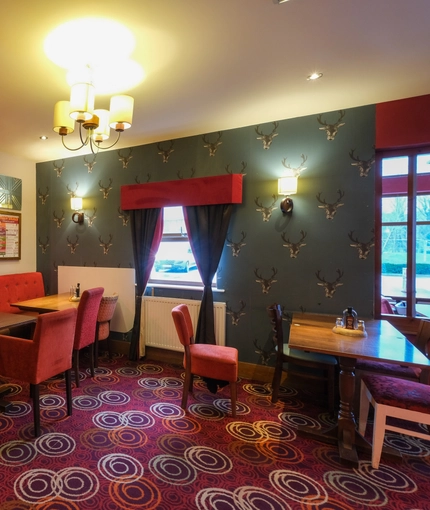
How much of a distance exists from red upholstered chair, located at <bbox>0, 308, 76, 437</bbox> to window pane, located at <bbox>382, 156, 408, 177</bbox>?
10.6 feet

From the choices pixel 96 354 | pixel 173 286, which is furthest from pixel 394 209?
pixel 96 354

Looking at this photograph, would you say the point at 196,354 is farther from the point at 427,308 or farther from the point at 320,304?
the point at 427,308

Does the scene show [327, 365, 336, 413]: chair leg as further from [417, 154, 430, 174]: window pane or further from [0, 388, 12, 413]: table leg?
[0, 388, 12, 413]: table leg

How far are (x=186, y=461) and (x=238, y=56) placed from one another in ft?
9.25

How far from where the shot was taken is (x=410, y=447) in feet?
6.95

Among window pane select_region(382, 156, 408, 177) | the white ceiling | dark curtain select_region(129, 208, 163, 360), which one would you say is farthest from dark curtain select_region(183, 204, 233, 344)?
window pane select_region(382, 156, 408, 177)

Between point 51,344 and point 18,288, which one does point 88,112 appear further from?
point 18,288

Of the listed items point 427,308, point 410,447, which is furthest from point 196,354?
point 427,308

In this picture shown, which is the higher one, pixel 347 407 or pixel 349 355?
pixel 349 355

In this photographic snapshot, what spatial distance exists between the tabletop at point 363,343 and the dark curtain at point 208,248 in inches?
42.5

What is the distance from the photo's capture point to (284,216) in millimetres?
→ 3049

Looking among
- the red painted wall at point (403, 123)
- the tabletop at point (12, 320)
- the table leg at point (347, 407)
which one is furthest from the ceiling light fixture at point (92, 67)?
the table leg at point (347, 407)

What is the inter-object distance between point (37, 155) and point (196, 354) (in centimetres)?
385

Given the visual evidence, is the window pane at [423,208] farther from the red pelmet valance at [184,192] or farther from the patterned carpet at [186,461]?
the patterned carpet at [186,461]
